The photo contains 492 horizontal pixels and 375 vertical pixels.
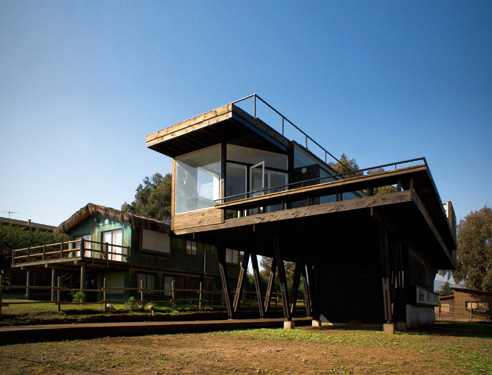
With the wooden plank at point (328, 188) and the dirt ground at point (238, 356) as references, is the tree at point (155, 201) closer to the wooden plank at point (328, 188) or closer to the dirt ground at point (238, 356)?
the wooden plank at point (328, 188)

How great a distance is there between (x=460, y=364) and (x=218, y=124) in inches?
408

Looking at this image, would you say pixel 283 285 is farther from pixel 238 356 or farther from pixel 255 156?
pixel 238 356

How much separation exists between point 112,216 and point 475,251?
37774 mm

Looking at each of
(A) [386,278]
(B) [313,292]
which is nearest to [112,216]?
(B) [313,292]

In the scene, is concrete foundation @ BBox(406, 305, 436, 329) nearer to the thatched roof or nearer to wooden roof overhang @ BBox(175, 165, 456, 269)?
wooden roof overhang @ BBox(175, 165, 456, 269)

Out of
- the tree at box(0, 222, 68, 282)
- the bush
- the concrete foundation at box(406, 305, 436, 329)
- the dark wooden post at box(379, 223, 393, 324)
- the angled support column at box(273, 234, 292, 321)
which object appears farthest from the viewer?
the tree at box(0, 222, 68, 282)

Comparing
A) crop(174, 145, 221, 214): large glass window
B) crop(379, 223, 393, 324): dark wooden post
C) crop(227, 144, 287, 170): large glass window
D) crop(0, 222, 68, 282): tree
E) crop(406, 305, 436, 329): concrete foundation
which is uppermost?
crop(227, 144, 287, 170): large glass window

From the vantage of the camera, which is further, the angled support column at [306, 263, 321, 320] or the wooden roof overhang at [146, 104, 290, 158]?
the angled support column at [306, 263, 321, 320]

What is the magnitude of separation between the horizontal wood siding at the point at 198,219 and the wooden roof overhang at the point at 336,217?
185mm

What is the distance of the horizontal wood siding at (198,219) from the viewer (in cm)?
1617

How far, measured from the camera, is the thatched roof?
26.2 metres

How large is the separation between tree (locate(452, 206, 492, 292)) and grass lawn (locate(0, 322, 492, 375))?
4031 cm

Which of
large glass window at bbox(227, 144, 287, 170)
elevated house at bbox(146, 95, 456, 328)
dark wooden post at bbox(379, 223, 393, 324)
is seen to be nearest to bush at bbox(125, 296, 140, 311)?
elevated house at bbox(146, 95, 456, 328)

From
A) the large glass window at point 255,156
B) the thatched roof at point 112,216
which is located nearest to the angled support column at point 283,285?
the large glass window at point 255,156
